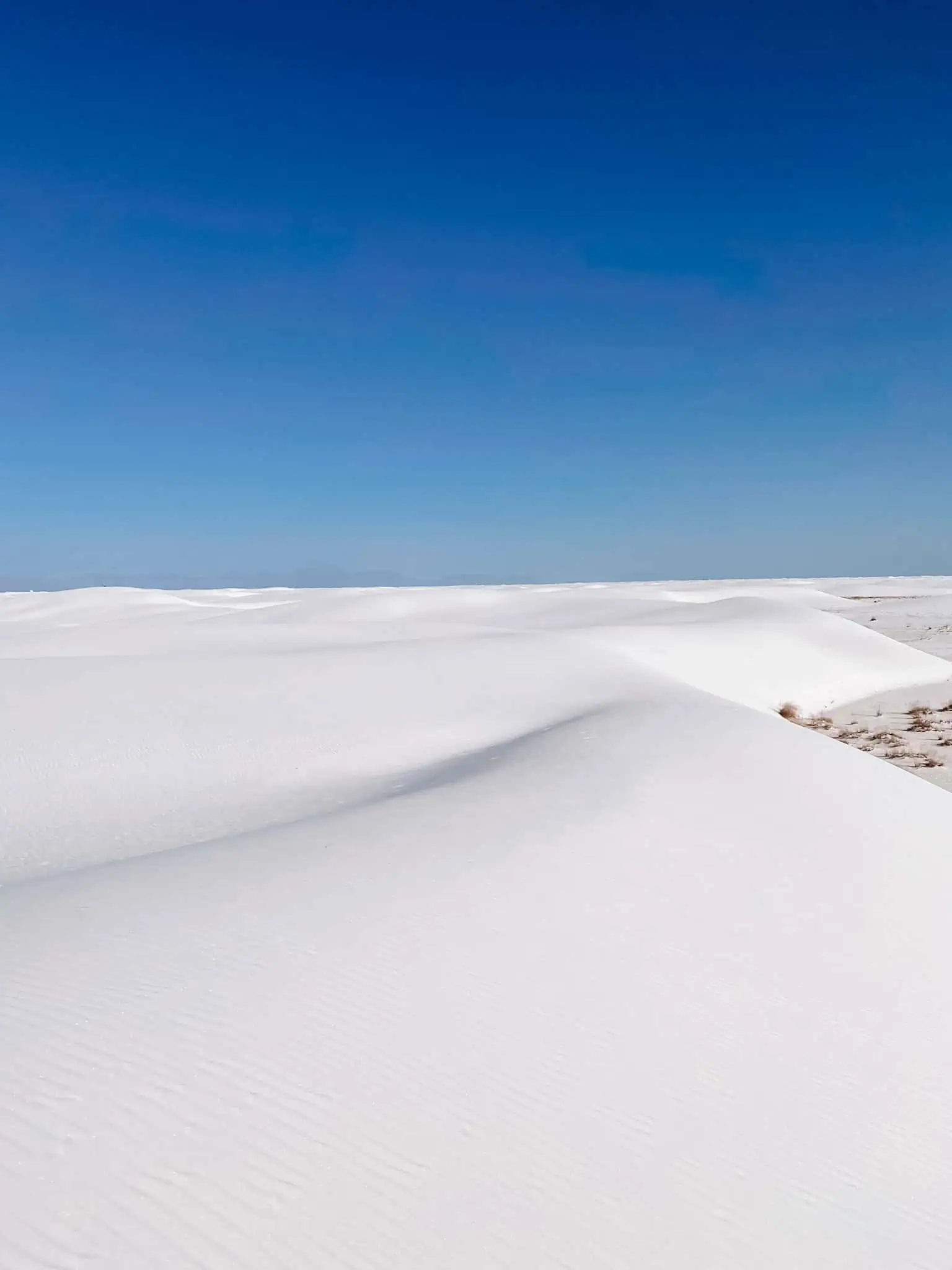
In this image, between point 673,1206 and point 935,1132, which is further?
point 935,1132

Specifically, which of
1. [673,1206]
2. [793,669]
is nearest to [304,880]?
[673,1206]

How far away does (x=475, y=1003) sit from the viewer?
3.21 m

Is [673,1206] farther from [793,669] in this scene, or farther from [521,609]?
[521,609]

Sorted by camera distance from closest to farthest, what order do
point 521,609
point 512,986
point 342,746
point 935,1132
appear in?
point 935,1132, point 512,986, point 342,746, point 521,609

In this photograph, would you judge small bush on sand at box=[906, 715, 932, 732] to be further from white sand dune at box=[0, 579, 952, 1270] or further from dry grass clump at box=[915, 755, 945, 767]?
white sand dune at box=[0, 579, 952, 1270]

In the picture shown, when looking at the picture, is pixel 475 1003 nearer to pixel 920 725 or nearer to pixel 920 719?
pixel 920 725

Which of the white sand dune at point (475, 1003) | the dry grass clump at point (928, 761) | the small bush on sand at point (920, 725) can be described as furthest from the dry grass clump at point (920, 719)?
the white sand dune at point (475, 1003)

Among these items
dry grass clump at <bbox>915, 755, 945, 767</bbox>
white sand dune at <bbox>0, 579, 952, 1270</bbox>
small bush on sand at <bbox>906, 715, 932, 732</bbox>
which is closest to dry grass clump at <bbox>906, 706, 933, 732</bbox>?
small bush on sand at <bbox>906, 715, 932, 732</bbox>

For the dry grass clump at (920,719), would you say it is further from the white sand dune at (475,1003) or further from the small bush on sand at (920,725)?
the white sand dune at (475,1003)

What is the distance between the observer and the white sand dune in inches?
87.3

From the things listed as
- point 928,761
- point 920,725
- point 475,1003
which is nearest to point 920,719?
point 920,725

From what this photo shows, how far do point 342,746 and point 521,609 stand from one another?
59.0 ft

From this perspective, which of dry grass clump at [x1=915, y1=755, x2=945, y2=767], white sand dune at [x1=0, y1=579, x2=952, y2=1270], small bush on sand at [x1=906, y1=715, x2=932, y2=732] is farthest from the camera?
small bush on sand at [x1=906, y1=715, x2=932, y2=732]

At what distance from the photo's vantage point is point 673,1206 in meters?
2.38
